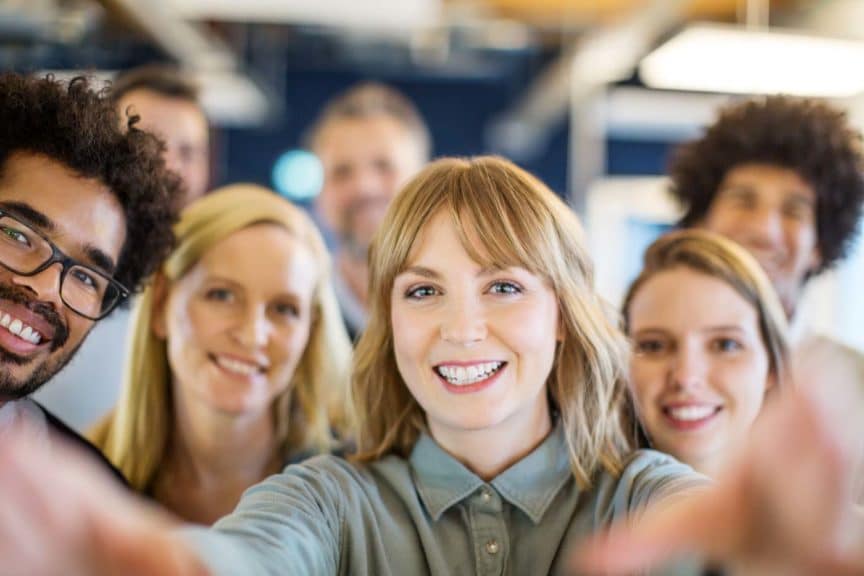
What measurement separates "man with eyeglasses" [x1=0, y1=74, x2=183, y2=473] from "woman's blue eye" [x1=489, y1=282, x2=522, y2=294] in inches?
27.7

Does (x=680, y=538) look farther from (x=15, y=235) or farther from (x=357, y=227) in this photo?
(x=357, y=227)

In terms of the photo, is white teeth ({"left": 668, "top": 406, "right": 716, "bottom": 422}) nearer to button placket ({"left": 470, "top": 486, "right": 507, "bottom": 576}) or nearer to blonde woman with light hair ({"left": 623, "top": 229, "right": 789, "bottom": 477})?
blonde woman with light hair ({"left": 623, "top": 229, "right": 789, "bottom": 477})

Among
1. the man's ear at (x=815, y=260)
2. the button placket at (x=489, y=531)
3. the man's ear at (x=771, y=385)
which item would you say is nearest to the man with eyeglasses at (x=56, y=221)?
the button placket at (x=489, y=531)

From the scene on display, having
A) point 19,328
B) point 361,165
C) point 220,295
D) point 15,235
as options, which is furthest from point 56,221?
point 361,165

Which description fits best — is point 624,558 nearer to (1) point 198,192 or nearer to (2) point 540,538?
(2) point 540,538

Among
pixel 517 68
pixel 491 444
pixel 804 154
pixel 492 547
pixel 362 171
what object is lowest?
pixel 492 547

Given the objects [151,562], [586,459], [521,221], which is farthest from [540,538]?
[151,562]

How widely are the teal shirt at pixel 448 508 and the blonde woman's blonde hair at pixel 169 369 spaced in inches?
20.7

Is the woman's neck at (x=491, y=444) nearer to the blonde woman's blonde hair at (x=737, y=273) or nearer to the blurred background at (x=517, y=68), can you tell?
the blonde woman's blonde hair at (x=737, y=273)

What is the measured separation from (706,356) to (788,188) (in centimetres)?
64

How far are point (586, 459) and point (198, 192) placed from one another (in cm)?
226

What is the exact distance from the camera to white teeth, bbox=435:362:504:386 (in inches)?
62.0

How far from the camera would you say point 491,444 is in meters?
1.65

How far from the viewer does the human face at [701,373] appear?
6.05ft
